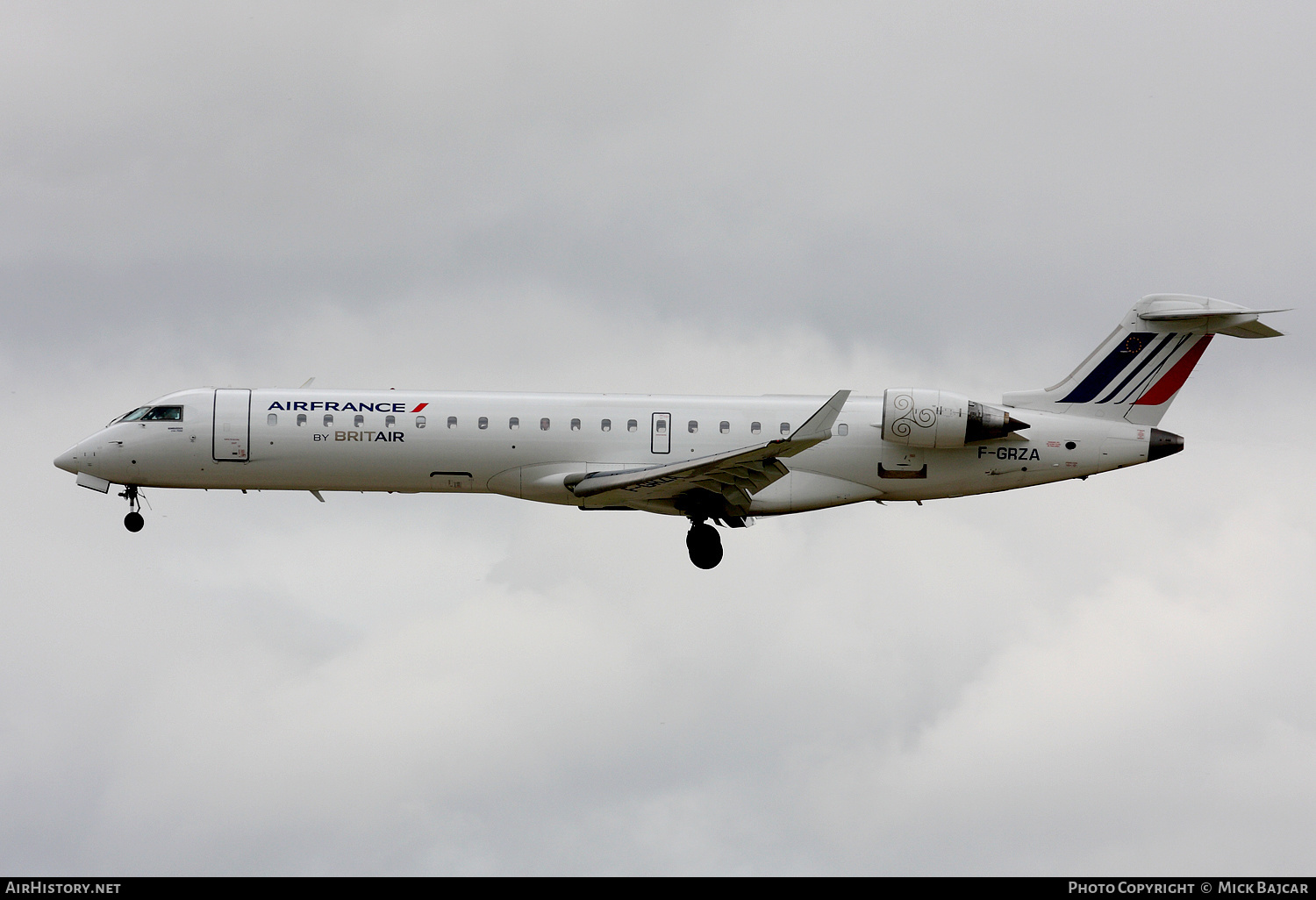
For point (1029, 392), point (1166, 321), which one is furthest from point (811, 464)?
point (1166, 321)

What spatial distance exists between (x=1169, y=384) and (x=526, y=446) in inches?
635

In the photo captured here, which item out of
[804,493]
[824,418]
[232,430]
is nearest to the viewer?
[824,418]

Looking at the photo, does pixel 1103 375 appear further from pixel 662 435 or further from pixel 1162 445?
pixel 662 435

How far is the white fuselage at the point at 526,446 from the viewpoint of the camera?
39.6 meters

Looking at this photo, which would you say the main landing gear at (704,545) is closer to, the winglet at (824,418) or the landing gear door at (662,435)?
the landing gear door at (662,435)

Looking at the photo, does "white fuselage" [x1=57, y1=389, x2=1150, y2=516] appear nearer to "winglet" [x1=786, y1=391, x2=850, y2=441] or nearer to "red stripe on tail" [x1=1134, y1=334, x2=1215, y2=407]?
"red stripe on tail" [x1=1134, y1=334, x2=1215, y2=407]

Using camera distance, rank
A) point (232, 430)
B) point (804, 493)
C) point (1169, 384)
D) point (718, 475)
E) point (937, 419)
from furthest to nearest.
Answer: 1. point (1169, 384)
2. point (804, 493)
3. point (232, 430)
4. point (937, 419)
5. point (718, 475)

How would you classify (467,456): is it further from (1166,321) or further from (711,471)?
(1166,321)

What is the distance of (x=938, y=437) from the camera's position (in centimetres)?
3966

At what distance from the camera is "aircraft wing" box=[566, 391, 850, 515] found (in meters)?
35.9

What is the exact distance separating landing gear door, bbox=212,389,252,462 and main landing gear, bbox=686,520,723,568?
11.0 meters

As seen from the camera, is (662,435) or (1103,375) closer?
(662,435)

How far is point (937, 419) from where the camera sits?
3953cm

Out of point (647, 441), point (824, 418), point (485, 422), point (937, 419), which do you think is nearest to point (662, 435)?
point (647, 441)
